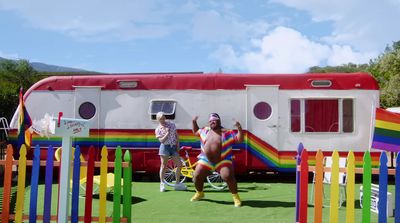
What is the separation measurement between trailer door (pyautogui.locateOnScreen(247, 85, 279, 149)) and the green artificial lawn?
1139 millimetres

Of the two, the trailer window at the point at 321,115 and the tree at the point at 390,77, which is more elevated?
the tree at the point at 390,77

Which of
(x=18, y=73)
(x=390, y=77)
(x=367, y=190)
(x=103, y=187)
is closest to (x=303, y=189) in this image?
(x=367, y=190)

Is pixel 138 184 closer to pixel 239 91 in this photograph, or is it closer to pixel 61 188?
pixel 239 91

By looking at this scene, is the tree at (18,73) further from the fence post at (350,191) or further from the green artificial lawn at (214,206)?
the fence post at (350,191)

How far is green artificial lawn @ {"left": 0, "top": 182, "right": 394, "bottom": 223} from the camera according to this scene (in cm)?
702

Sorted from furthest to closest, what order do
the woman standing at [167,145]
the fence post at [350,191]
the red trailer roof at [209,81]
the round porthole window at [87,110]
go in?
the round porthole window at [87,110], the red trailer roof at [209,81], the woman standing at [167,145], the fence post at [350,191]

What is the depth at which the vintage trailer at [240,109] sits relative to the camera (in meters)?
10.4

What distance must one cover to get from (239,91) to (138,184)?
9.52 ft

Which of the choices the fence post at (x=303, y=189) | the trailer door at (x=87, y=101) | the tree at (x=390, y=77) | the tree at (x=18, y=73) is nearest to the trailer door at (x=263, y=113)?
the trailer door at (x=87, y=101)

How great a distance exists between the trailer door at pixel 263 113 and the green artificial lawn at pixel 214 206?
1139 mm

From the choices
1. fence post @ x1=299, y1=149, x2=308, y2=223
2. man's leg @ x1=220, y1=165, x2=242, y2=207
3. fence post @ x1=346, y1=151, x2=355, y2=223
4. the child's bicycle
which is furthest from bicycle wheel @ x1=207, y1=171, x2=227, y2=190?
fence post @ x1=346, y1=151, x2=355, y2=223

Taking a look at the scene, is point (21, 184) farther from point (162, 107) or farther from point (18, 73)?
point (18, 73)

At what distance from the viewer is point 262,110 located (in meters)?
10.5

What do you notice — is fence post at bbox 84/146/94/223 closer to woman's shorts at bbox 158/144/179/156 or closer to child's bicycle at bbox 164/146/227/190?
woman's shorts at bbox 158/144/179/156
